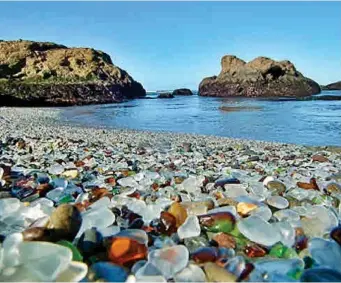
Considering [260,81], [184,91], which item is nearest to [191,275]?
[260,81]

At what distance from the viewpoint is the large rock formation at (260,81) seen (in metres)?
51.2

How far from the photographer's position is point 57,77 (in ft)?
156

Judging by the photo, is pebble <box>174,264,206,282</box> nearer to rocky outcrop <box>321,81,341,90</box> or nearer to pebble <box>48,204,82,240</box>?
pebble <box>48,204,82,240</box>

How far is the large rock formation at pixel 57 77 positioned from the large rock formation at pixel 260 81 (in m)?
13.7

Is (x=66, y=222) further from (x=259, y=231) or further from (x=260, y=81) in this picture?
(x=260, y=81)

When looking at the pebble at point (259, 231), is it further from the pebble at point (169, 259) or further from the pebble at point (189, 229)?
the pebble at point (169, 259)

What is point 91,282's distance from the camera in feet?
3.93

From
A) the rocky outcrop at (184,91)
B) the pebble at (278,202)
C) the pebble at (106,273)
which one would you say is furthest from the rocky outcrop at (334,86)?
the pebble at (106,273)

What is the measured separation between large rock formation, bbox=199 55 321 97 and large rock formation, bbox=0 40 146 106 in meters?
13.7

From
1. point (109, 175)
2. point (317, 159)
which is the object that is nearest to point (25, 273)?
point (109, 175)

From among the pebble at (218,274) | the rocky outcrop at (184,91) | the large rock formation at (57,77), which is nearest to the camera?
the pebble at (218,274)

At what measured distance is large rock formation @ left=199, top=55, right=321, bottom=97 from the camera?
51250 millimetres

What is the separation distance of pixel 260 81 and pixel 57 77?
28.9 m

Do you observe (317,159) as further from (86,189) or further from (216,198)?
(86,189)
